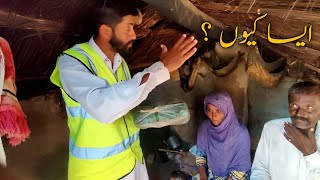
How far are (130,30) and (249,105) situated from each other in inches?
32.0

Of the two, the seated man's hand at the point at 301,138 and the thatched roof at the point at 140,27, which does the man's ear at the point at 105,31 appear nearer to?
the thatched roof at the point at 140,27

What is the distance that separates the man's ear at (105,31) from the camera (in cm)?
177

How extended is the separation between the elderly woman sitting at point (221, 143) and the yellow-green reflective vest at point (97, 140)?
552 mm

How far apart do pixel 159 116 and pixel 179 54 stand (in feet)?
1.40

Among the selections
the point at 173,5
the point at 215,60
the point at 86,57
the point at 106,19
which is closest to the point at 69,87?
the point at 86,57

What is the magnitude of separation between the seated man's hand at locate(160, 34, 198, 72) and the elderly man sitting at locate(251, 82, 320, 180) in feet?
1.96

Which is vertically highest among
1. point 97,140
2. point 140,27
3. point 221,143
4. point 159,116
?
point 140,27

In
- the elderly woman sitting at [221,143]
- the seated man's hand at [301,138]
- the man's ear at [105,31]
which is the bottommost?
the elderly woman sitting at [221,143]

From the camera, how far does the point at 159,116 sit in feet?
6.38

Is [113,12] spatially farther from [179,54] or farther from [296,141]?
[296,141]

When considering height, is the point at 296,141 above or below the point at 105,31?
below

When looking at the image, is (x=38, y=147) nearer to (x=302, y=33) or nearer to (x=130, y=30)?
(x=130, y=30)

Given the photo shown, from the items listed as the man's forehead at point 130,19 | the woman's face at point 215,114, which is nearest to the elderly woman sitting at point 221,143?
the woman's face at point 215,114

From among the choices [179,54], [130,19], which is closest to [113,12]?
[130,19]
